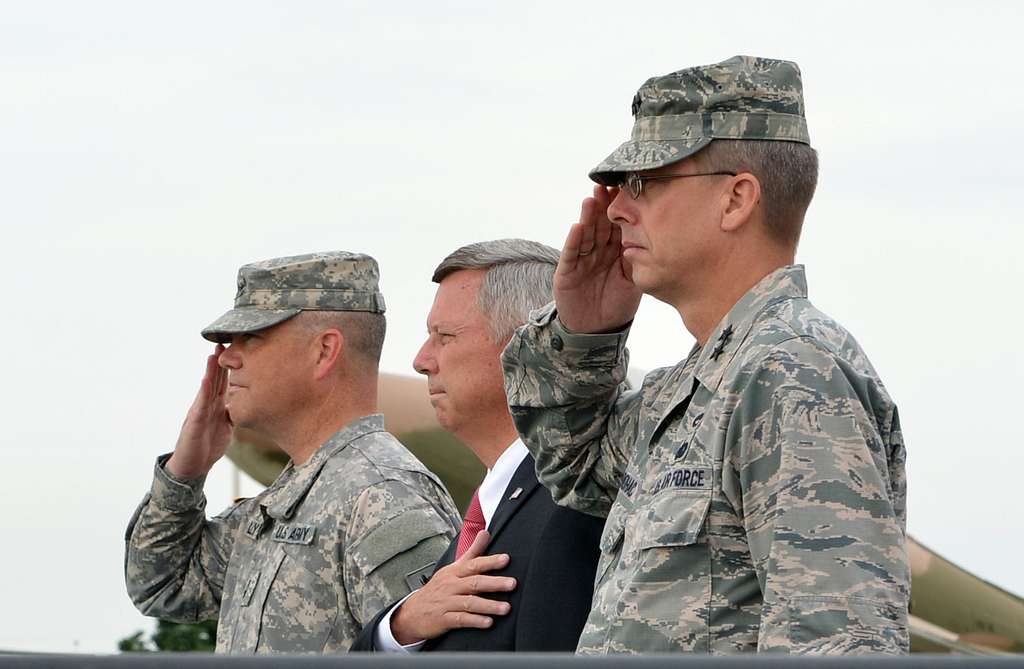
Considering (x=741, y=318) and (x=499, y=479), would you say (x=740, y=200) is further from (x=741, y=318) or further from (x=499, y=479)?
(x=499, y=479)

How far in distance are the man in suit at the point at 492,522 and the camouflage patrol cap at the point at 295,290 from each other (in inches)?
33.1

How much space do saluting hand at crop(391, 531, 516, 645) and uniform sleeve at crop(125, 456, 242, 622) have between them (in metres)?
1.74

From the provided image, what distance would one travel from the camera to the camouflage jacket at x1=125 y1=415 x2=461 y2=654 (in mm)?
4883

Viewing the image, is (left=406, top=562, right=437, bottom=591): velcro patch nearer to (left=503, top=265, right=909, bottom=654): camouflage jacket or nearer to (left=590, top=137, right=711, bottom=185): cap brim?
(left=503, top=265, right=909, bottom=654): camouflage jacket

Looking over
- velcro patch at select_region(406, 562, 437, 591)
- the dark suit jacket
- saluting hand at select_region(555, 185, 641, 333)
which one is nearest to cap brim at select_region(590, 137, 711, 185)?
saluting hand at select_region(555, 185, 641, 333)

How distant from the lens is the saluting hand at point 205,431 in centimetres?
585

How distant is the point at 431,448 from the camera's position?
512 inches

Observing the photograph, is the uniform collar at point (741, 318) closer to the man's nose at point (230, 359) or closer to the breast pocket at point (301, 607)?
the breast pocket at point (301, 607)

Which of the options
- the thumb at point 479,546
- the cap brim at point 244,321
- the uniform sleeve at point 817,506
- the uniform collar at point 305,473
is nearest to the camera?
the uniform sleeve at point 817,506

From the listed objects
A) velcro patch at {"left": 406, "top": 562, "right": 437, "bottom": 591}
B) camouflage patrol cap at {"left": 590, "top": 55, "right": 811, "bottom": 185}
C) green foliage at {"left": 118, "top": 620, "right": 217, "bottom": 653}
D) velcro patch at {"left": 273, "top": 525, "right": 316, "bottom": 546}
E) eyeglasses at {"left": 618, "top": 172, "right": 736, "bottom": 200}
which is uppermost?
camouflage patrol cap at {"left": 590, "top": 55, "right": 811, "bottom": 185}

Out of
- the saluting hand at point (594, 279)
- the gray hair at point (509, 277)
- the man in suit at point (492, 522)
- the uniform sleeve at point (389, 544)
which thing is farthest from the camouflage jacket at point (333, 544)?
the saluting hand at point (594, 279)

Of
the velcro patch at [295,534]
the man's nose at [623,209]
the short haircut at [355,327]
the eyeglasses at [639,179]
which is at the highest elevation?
the eyeglasses at [639,179]

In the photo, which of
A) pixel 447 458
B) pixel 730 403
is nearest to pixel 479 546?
pixel 730 403

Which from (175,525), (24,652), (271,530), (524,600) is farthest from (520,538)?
(24,652)
